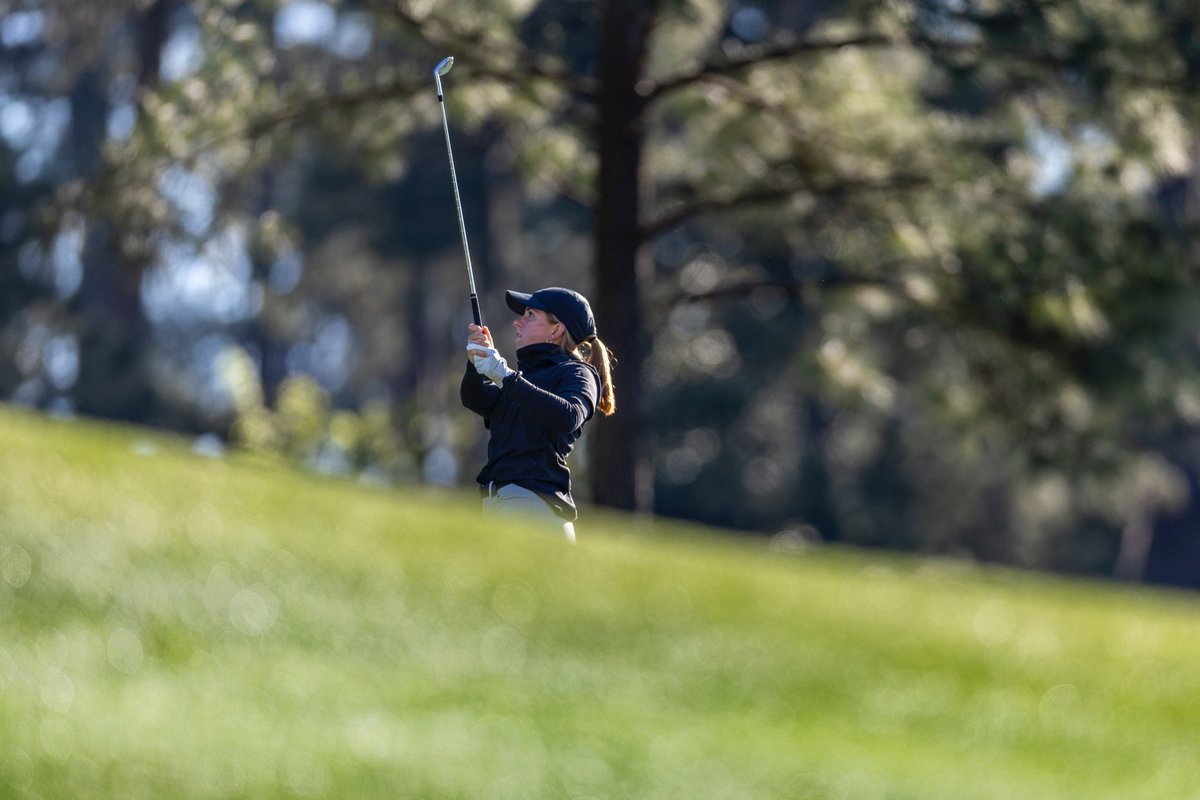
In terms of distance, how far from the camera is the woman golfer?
4.91 meters

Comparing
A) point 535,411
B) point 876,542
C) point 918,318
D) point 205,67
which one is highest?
point 205,67

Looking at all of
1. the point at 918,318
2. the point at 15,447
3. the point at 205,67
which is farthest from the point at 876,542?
the point at 15,447

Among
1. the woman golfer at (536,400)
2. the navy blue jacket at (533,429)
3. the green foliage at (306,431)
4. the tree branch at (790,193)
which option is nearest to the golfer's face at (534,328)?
the woman golfer at (536,400)

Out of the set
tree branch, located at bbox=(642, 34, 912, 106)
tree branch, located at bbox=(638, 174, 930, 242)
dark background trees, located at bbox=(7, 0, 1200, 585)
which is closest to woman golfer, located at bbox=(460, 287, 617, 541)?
dark background trees, located at bbox=(7, 0, 1200, 585)

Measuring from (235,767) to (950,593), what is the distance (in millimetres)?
3748

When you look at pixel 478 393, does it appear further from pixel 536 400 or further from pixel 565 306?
pixel 565 306

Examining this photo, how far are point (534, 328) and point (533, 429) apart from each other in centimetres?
38

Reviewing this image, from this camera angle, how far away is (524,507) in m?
5.12

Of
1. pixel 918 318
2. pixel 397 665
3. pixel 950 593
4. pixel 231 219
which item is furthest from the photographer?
pixel 918 318

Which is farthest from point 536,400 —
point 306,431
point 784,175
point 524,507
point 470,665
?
point 306,431

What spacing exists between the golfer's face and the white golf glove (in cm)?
29

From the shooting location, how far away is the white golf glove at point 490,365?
4.88 metres

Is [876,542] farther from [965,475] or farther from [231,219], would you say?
[231,219]

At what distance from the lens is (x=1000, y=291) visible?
43.1 ft
